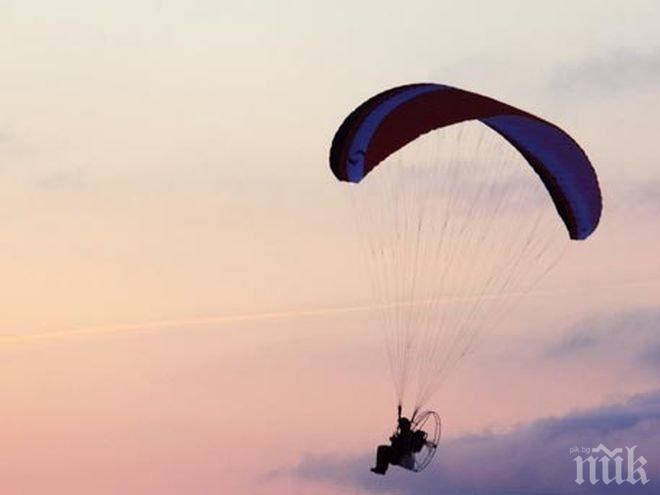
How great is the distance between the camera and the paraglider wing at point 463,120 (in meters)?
62.6

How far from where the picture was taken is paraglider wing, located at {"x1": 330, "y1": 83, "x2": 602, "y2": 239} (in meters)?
62.6

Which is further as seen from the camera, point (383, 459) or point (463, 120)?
point (383, 459)

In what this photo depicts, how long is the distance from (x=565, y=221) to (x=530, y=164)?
181cm

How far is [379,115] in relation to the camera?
63.3m

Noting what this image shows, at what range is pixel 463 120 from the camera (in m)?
63.5

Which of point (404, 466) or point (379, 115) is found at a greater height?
point (379, 115)

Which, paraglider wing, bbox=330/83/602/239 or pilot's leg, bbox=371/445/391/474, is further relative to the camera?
pilot's leg, bbox=371/445/391/474

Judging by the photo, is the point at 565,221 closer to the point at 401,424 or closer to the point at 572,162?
the point at 572,162

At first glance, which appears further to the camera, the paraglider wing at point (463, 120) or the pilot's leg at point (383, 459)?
the pilot's leg at point (383, 459)

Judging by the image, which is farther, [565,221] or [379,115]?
[565,221]

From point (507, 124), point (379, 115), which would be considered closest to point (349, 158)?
point (379, 115)

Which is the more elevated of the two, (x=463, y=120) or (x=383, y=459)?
(x=463, y=120)

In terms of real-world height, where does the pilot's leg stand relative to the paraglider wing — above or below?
below

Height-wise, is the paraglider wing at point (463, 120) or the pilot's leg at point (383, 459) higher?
the paraglider wing at point (463, 120)
